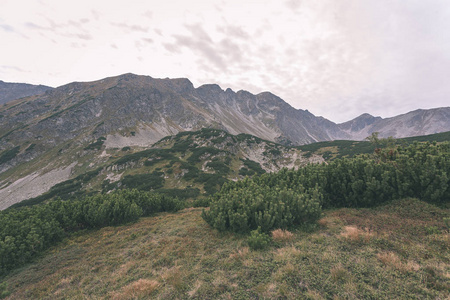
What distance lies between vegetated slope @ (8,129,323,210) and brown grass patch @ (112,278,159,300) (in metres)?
38.3

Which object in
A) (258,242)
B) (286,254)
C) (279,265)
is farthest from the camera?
(258,242)

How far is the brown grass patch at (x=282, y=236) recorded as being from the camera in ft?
32.3

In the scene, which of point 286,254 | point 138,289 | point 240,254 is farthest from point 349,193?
point 138,289

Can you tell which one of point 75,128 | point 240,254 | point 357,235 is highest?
point 75,128

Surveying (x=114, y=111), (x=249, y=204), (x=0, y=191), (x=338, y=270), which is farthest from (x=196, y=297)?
(x=114, y=111)

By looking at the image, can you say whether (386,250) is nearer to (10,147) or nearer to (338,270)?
Result: (338,270)

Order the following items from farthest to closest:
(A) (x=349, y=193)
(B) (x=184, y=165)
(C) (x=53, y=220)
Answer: (B) (x=184, y=165)
(C) (x=53, y=220)
(A) (x=349, y=193)

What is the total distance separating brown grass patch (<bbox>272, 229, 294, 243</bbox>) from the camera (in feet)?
32.3

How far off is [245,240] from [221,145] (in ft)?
293

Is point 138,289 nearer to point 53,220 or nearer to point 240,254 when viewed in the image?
point 240,254

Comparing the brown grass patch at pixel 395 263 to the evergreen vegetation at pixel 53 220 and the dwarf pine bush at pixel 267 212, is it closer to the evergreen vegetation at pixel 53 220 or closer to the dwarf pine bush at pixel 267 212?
the dwarf pine bush at pixel 267 212

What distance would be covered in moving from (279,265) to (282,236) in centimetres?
246

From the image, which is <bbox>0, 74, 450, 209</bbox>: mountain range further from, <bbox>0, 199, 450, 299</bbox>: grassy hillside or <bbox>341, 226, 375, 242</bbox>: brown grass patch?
<bbox>341, 226, 375, 242</bbox>: brown grass patch

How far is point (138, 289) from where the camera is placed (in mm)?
7508
